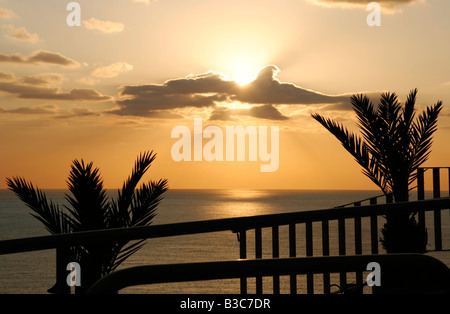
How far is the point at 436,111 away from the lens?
11.6 metres

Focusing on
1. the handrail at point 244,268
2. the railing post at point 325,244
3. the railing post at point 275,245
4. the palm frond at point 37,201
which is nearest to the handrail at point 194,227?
the handrail at point 244,268

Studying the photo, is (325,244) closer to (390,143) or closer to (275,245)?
(275,245)

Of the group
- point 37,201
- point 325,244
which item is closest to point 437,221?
point 325,244

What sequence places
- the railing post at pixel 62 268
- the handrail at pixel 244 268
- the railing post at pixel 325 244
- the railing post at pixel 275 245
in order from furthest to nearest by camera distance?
the railing post at pixel 325 244
the railing post at pixel 275 245
the railing post at pixel 62 268
the handrail at pixel 244 268

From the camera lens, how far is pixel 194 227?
2.50 metres

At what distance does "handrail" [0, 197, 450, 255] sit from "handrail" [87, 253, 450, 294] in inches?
33.1

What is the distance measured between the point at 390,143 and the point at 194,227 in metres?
9.34

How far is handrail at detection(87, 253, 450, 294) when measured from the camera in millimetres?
1539

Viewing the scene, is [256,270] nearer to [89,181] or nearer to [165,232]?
[165,232]

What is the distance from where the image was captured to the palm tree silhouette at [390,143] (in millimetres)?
10820

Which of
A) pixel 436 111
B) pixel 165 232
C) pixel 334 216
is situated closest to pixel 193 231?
pixel 165 232

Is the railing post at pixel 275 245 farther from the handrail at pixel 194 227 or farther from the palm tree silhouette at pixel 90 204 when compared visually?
the palm tree silhouette at pixel 90 204

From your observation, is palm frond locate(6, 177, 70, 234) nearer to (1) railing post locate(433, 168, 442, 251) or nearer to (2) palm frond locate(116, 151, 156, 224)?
(2) palm frond locate(116, 151, 156, 224)

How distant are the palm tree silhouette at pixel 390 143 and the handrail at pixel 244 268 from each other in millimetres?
9104
